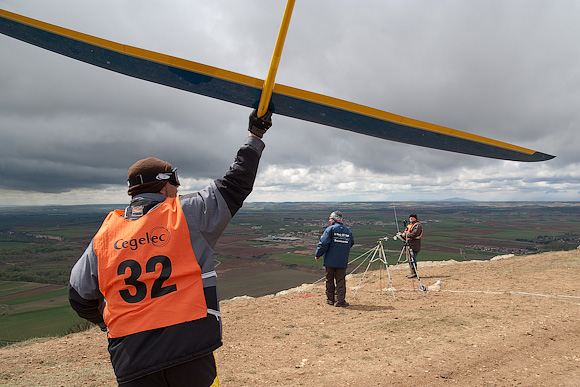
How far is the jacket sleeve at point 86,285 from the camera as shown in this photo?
6.55 feet

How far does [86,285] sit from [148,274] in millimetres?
571

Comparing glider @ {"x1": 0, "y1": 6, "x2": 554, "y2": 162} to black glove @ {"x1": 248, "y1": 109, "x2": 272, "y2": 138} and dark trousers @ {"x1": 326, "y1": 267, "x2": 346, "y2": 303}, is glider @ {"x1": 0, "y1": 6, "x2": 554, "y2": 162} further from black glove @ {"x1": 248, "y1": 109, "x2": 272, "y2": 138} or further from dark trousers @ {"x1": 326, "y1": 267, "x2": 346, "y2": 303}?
dark trousers @ {"x1": 326, "y1": 267, "x2": 346, "y2": 303}

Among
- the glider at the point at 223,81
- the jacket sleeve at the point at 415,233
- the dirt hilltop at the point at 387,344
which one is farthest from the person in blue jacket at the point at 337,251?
the glider at the point at 223,81

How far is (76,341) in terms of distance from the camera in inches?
264

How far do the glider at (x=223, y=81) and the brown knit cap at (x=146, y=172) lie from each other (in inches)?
35.3

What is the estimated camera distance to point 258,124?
7.94 feet

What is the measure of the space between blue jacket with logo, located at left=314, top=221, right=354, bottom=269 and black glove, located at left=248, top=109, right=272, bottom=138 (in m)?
6.57

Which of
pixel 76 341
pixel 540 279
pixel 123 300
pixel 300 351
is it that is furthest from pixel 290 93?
pixel 540 279

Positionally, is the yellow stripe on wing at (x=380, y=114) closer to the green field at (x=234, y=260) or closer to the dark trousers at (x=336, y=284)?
the dark trousers at (x=336, y=284)

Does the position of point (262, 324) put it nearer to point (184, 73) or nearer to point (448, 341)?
point (448, 341)

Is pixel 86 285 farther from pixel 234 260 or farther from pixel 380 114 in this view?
pixel 234 260

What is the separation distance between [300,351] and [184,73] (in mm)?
5329

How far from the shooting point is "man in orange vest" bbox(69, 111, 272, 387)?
1.75 metres

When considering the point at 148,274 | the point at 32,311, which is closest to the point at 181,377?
the point at 148,274
